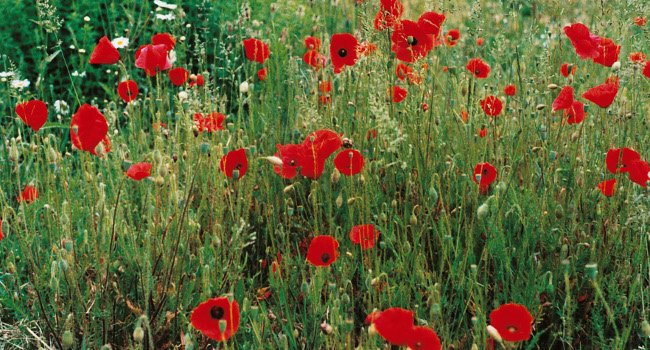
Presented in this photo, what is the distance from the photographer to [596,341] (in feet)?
6.25

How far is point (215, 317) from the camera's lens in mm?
1546

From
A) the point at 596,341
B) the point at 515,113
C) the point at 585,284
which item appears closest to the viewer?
the point at 596,341

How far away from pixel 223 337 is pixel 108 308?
55 cm

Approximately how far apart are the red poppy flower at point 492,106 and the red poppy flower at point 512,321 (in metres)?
1.04

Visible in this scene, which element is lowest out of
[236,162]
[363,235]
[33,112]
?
[363,235]

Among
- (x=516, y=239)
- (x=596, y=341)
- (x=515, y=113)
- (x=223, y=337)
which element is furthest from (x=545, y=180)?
(x=223, y=337)

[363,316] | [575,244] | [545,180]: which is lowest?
[363,316]

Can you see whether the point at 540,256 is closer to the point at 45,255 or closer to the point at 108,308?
the point at 108,308

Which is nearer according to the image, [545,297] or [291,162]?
[291,162]

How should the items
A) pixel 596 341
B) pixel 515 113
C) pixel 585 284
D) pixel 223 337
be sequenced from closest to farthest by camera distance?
pixel 223 337, pixel 596 341, pixel 585 284, pixel 515 113

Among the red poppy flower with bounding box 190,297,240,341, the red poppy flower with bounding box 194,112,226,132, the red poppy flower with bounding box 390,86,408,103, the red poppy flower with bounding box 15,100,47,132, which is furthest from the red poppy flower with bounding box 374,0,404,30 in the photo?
the red poppy flower with bounding box 190,297,240,341

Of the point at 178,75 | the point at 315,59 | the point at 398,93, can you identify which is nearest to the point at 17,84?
the point at 178,75

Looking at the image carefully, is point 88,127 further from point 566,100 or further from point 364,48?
point 566,100

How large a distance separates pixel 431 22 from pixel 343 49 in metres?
0.31
